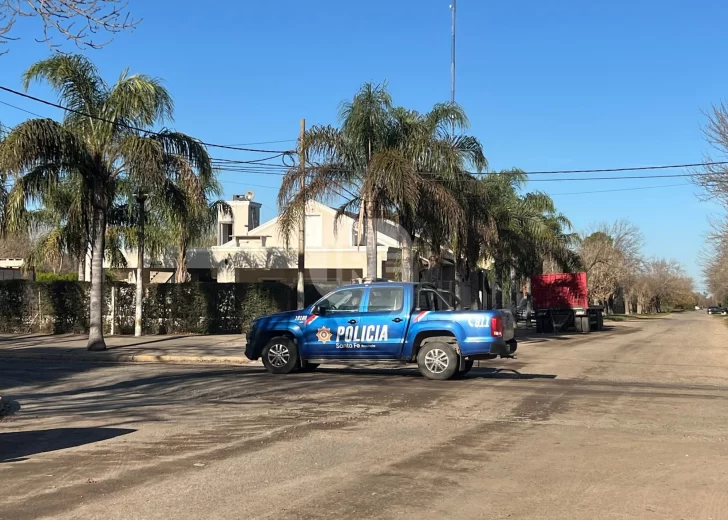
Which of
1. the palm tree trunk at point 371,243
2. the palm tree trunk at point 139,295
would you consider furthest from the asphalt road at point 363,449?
the palm tree trunk at point 139,295

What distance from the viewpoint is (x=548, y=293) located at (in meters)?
35.8

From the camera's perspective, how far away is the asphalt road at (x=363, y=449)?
5.60 m

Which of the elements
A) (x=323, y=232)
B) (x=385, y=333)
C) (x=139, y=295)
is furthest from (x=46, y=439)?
(x=323, y=232)

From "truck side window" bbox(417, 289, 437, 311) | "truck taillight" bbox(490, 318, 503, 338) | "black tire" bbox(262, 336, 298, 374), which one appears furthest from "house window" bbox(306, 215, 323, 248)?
"truck taillight" bbox(490, 318, 503, 338)

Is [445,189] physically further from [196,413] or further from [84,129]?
[196,413]

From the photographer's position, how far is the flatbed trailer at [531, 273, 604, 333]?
115ft

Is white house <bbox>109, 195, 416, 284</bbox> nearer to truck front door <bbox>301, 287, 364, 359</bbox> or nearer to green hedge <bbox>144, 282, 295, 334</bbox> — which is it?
green hedge <bbox>144, 282, 295, 334</bbox>

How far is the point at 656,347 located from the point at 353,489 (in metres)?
21.0

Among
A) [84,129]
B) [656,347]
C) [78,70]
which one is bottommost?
[656,347]

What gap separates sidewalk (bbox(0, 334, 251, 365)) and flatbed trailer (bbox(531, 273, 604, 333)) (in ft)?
54.3

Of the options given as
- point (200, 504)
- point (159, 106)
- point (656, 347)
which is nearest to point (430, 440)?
point (200, 504)

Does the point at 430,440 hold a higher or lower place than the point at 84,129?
lower

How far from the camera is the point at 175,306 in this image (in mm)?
26125

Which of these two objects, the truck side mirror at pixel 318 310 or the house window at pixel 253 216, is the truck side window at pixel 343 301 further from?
the house window at pixel 253 216
